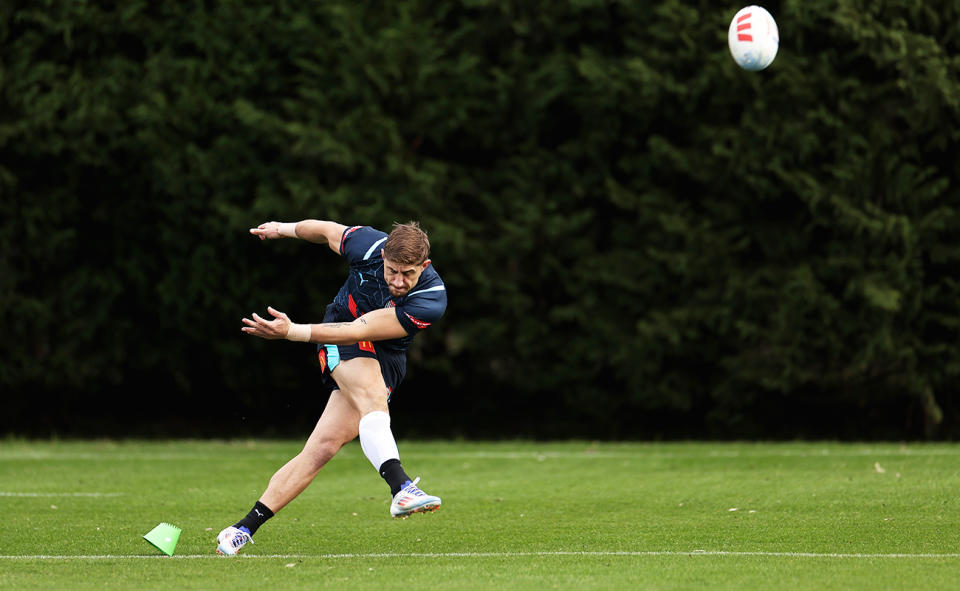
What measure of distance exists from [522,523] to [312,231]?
8.39 ft

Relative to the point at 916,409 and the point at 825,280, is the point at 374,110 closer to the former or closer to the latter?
the point at 825,280

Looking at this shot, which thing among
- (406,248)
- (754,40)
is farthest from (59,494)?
(754,40)

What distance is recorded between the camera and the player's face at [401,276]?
6816mm

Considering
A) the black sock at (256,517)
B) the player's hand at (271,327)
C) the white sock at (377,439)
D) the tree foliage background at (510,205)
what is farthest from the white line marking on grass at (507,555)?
the tree foliage background at (510,205)

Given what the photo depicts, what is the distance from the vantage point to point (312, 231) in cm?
757

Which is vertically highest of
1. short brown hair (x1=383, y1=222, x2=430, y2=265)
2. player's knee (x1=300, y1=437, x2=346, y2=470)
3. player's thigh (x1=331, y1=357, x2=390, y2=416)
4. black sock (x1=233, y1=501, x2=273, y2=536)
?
short brown hair (x1=383, y1=222, x2=430, y2=265)

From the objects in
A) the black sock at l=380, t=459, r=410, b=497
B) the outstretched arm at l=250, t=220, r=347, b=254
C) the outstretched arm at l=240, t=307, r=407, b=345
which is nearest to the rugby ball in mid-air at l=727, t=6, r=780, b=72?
the outstretched arm at l=250, t=220, r=347, b=254

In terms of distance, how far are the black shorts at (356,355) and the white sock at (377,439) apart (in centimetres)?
28

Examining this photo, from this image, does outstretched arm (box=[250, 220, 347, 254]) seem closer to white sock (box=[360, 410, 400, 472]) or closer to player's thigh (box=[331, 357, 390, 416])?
player's thigh (box=[331, 357, 390, 416])

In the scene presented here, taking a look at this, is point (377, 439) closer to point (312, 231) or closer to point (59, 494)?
point (312, 231)

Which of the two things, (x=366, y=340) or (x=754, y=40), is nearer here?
(x=366, y=340)

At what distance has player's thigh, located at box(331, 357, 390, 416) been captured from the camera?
23.2 feet

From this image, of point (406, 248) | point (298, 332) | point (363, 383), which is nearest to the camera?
point (298, 332)

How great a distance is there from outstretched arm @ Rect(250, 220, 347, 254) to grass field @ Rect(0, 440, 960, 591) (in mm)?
1805
